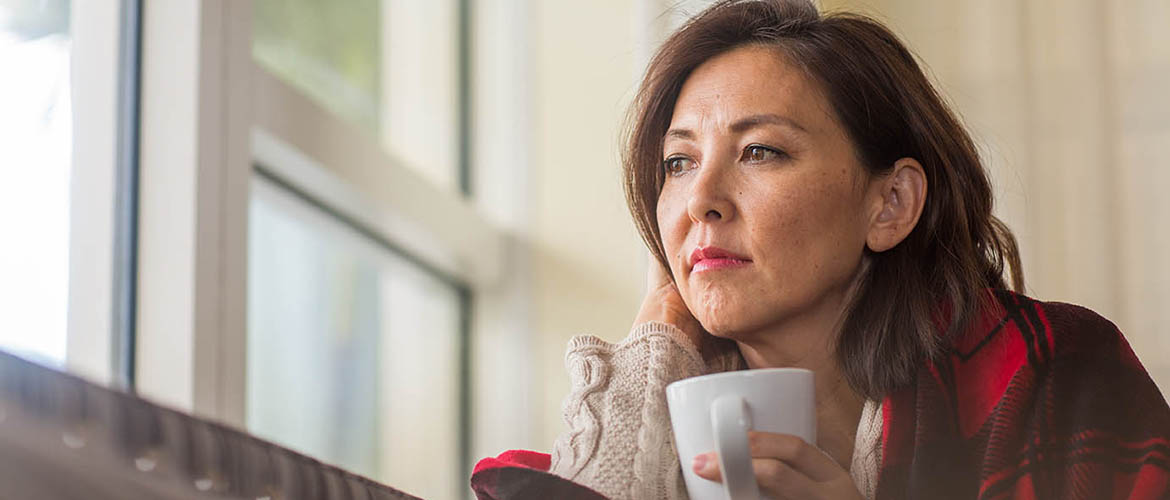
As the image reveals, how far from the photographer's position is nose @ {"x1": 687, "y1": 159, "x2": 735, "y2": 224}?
612 mm

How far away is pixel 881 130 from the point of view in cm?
65

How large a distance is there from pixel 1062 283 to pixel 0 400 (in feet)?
4.75

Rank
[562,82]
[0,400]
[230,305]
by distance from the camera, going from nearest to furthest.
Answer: [0,400] < [230,305] < [562,82]

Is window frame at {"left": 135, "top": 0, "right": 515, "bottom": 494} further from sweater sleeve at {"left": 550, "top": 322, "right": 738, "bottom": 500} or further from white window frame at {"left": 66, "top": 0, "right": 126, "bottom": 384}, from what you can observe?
sweater sleeve at {"left": 550, "top": 322, "right": 738, "bottom": 500}

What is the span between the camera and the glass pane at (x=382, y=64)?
1276 mm

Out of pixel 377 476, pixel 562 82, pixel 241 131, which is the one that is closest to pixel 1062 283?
pixel 562 82

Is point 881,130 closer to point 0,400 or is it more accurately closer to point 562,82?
point 0,400

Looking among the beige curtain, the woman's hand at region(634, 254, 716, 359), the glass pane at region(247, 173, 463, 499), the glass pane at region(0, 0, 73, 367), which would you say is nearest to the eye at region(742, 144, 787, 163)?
the woman's hand at region(634, 254, 716, 359)

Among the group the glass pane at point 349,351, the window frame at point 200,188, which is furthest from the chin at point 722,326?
the glass pane at point 349,351

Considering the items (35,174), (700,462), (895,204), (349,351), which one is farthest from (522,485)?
(349,351)

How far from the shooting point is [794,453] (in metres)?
0.47

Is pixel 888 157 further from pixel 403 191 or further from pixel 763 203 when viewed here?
pixel 403 191

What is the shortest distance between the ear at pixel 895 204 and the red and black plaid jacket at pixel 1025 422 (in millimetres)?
73

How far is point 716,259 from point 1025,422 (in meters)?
0.18
